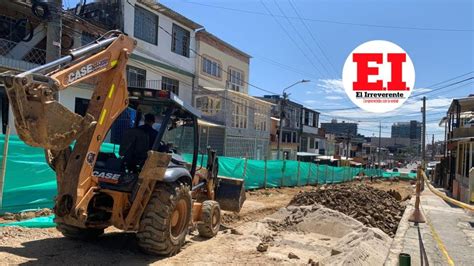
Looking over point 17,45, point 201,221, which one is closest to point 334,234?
point 201,221

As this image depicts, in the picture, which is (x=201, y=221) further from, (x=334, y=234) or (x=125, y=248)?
(x=334, y=234)

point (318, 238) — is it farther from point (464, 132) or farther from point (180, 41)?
point (180, 41)

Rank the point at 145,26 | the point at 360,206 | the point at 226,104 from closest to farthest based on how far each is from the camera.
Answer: the point at 360,206 < the point at 145,26 < the point at 226,104

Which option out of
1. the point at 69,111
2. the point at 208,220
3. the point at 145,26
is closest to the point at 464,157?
the point at 145,26

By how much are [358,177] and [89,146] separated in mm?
47916

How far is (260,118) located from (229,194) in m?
31.7

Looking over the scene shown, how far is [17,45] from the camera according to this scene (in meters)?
19.6

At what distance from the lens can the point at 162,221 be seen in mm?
6449

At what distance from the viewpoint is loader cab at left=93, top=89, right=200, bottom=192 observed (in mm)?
6508

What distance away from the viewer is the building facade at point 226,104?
3375 cm

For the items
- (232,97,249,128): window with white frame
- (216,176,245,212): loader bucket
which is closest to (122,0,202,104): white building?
(232,97,249,128): window with white frame

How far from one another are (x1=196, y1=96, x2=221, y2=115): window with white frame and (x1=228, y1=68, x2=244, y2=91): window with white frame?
6113mm

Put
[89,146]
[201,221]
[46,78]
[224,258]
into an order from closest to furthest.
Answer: [46,78], [89,146], [224,258], [201,221]

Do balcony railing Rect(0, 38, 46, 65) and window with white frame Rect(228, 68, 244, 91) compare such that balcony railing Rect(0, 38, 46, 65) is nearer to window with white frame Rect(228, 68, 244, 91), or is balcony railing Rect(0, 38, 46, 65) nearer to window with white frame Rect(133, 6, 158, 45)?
window with white frame Rect(133, 6, 158, 45)
